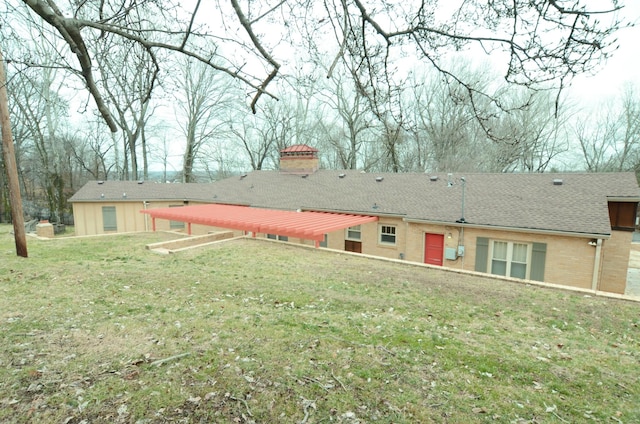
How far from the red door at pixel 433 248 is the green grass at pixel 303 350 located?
5.42 m

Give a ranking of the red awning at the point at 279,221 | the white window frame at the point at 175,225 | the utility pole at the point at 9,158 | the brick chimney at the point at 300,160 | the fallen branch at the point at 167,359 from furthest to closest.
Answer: the white window frame at the point at 175,225 < the brick chimney at the point at 300,160 < the red awning at the point at 279,221 < the utility pole at the point at 9,158 < the fallen branch at the point at 167,359

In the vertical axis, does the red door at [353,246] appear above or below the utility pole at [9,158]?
below

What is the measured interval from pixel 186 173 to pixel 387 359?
111ft

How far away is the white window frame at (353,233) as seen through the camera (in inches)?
681

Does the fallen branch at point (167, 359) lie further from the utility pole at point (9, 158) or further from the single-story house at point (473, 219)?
the utility pole at point (9, 158)

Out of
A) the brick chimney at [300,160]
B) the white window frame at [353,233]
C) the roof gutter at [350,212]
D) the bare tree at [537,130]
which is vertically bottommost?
the white window frame at [353,233]

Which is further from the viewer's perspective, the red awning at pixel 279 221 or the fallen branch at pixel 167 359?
the red awning at pixel 279 221

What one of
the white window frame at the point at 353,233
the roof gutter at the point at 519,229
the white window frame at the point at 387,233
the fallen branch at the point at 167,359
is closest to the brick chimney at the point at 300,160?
the white window frame at the point at 353,233

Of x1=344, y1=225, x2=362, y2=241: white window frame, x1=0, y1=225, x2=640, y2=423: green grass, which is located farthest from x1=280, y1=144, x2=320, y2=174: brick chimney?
x1=0, y1=225, x2=640, y2=423: green grass

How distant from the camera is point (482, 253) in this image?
45.5ft

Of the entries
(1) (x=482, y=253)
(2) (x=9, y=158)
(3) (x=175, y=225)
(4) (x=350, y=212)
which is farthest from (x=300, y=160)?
(2) (x=9, y=158)

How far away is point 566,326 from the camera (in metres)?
6.66

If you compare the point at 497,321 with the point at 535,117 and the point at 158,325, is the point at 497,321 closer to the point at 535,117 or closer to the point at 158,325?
the point at 158,325

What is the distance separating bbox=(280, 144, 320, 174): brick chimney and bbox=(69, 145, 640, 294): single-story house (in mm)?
2764
